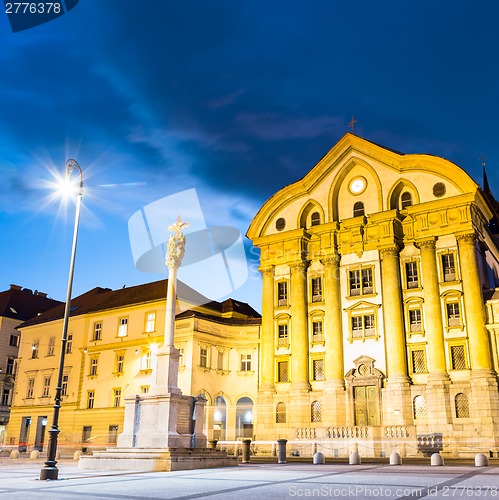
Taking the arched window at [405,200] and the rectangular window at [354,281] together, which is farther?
the arched window at [405,200]

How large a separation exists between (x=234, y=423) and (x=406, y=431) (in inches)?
607

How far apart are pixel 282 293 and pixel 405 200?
12613mm

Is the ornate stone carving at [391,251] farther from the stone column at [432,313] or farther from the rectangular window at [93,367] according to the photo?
the rectangular window at [93,367]

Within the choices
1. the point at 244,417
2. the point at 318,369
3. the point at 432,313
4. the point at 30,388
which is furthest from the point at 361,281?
the point at 30,388

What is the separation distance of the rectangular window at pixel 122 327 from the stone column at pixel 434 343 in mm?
26582

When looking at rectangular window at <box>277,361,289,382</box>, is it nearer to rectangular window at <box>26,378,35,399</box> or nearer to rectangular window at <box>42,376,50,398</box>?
rectangular window at <box>42,376,50,398</box>

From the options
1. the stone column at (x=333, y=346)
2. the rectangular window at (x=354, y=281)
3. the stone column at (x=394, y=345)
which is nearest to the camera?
the stone column at (x=394, y=345)

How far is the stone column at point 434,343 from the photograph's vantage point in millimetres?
37438

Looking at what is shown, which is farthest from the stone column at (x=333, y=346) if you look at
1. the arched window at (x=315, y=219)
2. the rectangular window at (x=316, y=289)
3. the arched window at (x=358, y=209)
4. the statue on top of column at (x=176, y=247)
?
the statue on top of column at (x=176, y=247)

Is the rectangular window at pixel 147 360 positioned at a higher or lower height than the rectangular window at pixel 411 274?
lower

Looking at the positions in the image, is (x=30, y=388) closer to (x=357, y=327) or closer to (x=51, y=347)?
(x=51, y=347)

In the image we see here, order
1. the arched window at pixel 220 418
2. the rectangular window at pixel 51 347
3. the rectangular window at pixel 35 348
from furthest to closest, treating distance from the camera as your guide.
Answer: the rectangular window at pixel 35 348 → the rectangular window at pixel 51 347 → the arched window at pixel 220 418

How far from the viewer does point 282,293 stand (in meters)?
48.0

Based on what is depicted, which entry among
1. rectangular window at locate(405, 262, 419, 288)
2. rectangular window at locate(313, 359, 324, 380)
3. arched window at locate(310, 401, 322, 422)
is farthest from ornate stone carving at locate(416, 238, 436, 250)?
arched window at locate(310, 401, 322, 422)
